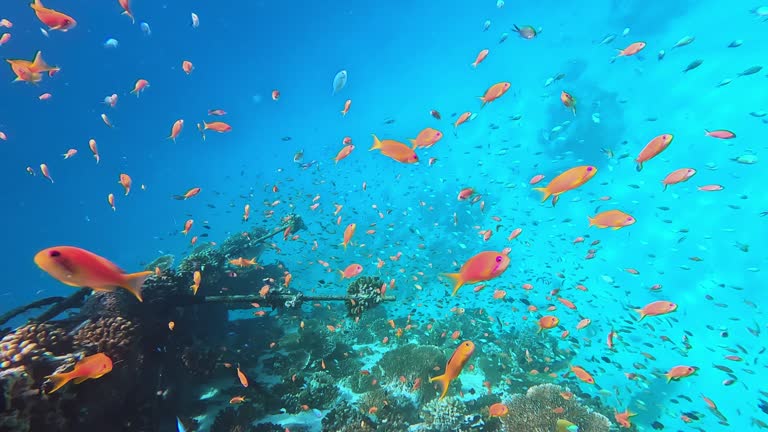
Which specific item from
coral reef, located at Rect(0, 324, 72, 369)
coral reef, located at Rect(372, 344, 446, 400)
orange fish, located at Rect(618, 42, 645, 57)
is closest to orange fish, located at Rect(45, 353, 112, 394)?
coral reef, located at Rect(0, 324, 72, 369)

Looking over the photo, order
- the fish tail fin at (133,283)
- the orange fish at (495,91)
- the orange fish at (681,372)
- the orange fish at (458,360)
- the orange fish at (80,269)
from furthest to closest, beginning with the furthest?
1. the orange fish at (495,91)
2. the orange fish at (681,372)
3. the orange fish at (458,360)
4. the fish tail fin at (133,283)
5. the orange fish at (80,269)

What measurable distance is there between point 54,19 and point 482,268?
937 centimetres

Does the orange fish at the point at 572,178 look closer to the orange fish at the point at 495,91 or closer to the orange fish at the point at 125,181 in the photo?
the orange fish at the point at 495,91

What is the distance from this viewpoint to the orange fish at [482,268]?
385 centimetres

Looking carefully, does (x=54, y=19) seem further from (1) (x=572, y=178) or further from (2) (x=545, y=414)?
(2) (x=545, y=414)

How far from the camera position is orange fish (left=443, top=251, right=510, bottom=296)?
3.85 metres

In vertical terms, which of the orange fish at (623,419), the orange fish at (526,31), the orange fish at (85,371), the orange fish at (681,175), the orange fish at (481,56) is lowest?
the orange fish at (623,419)

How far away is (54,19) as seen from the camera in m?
6.38

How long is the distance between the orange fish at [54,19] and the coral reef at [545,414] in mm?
12889

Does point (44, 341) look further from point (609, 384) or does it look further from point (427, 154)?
point (427, 154)

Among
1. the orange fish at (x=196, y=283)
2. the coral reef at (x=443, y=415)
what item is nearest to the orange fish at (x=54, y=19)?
the orange fish at (x=196, y=283)

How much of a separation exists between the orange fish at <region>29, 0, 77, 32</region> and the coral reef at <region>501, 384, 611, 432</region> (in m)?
12.9

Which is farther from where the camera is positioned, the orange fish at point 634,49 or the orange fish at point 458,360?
the orange fish at point 634,49

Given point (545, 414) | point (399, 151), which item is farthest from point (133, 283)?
point (545, 414)
